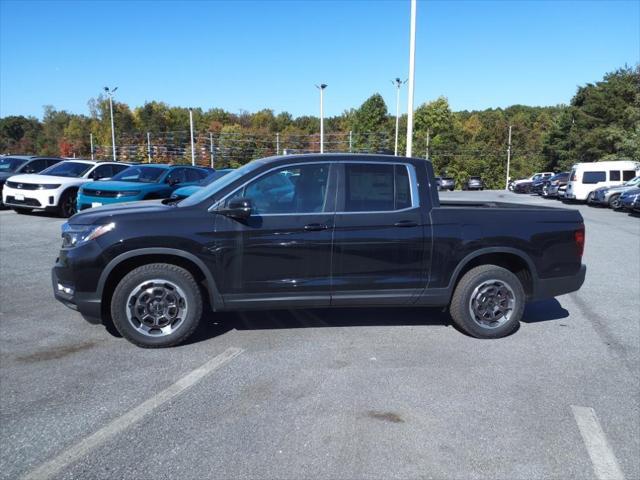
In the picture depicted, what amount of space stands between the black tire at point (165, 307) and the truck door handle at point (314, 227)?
1162mm

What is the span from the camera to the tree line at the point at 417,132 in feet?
176

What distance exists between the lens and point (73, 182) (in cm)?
1464

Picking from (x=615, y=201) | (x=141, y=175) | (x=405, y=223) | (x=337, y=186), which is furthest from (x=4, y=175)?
(x=615, y=201)

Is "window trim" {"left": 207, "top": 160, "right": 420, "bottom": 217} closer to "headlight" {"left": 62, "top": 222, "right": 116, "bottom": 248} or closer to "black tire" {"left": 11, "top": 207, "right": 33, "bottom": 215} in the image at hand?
"headlight" {"left": 62, "top": 222, "right": 116, "bottom": 248}

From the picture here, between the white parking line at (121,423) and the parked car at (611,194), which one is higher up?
the parked car at (611,194)

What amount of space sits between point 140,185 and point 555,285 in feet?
33.8

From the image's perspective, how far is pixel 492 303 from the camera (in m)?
5.33

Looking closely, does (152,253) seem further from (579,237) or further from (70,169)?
(70,169)

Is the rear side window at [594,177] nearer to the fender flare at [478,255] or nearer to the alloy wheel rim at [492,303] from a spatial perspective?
the fender flare at [478,255]

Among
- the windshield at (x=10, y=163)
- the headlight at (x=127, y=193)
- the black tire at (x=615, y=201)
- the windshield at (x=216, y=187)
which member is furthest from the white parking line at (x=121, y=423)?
the black tire at (x=615, y=201)

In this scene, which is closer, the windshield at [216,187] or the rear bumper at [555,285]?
the windshield at [216,187]

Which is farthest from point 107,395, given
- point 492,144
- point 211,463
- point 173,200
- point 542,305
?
point 492,144

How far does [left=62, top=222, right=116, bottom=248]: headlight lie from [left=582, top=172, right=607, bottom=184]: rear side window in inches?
1065

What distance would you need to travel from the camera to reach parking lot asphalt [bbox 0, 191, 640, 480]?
121 inches
